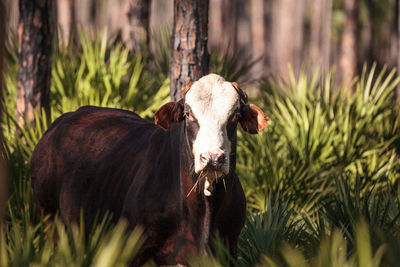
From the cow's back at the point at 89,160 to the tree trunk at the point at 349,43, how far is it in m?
8.94

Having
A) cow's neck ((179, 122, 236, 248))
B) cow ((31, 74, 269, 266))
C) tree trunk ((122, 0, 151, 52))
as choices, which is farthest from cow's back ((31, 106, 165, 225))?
tree trunk ((122, 0, 151, 52))

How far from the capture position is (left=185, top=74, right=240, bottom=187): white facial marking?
13.2 ft

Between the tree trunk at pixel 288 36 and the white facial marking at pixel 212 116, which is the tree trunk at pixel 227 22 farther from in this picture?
the white facial marking at pixel 212 116

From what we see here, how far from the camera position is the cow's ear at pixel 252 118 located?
177 inches

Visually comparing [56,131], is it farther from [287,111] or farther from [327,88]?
[327,88]

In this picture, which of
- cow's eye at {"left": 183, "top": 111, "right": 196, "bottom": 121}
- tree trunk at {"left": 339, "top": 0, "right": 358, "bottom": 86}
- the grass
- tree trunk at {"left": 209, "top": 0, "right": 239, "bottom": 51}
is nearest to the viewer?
cow's eye at {"left": 183, "top": 111, "right": 196, "bottom": 121}

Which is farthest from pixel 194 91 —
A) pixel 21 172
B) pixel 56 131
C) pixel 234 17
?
pixel 234 17

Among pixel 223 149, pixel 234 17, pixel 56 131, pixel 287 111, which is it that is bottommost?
pixel 234 17

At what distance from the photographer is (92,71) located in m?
9.27

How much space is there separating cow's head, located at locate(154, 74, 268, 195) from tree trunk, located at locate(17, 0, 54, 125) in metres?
4.51

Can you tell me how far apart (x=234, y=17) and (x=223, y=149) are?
35856mm

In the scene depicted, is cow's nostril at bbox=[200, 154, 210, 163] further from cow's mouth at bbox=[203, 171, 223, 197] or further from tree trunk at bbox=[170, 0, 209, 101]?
tree trunk at bbox=[170, 0, 209, 101]

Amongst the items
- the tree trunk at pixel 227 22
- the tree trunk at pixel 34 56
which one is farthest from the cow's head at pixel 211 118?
the tree trunk at pixel 227 22

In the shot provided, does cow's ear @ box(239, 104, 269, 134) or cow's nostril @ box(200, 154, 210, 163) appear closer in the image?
cow's nostril @ box(200, 154, 210, 163)
